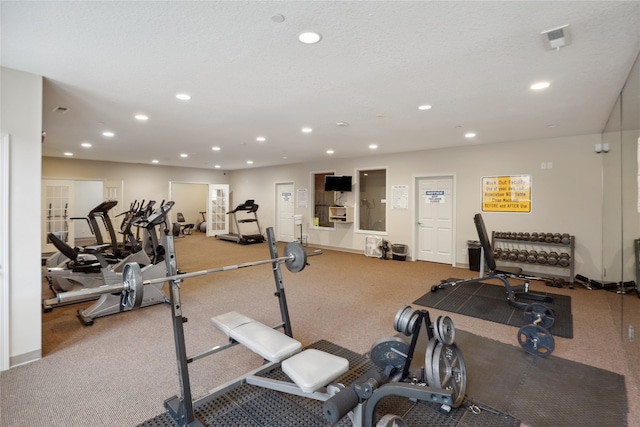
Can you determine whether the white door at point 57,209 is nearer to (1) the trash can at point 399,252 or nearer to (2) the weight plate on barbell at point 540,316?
(1) the trash can at point 399,252

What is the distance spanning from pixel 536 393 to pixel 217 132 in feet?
16.5

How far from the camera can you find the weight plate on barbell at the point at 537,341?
2.70 metres

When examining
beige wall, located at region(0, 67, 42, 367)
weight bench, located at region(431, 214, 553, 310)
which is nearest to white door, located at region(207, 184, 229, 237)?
beige wall, located at region(0, 67, 42, 367)

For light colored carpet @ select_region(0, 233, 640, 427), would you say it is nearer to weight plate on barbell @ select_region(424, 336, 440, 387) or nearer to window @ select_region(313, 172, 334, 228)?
weight plate on barbell @ select_region(424, 336, 440, 387)

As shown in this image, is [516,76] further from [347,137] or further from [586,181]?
[586,181]

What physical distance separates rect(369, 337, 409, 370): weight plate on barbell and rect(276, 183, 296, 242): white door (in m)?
7.20

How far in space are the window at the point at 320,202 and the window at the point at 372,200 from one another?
1.12 metres

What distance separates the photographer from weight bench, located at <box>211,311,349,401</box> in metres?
1.71

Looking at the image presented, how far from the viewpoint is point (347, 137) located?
5.39 meters

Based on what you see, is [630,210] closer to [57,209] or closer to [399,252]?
[399,252]

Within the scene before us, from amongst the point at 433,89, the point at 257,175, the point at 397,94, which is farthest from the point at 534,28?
the point at 257,175

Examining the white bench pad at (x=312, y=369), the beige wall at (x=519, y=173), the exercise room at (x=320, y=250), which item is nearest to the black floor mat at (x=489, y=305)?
the exercise room at (x=320, y=250)

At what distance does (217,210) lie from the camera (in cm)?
1123

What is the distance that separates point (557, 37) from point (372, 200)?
5703 millimetres
